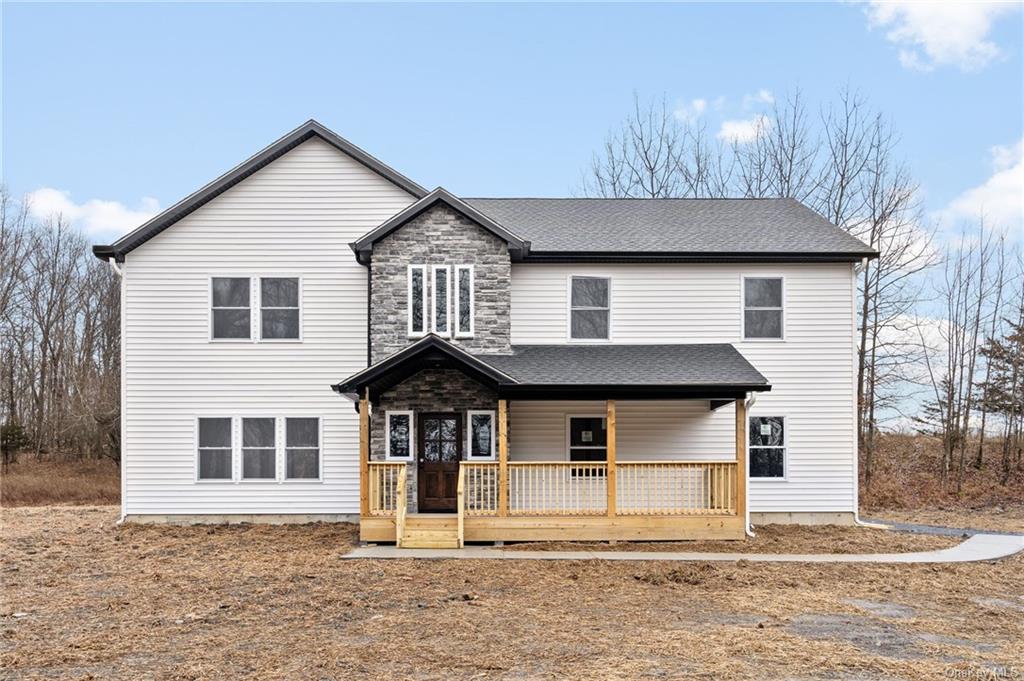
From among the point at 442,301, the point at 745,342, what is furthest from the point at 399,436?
the point at 745,342

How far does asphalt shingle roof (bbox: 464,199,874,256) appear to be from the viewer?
1648 cm

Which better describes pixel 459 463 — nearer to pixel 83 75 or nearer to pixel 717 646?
pixel 717 646

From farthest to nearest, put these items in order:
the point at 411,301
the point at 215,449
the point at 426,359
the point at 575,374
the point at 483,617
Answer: the point at 215,449 → the point at 411,301 → the point at 575,374 → the point at 426,359 → the point at 483,617

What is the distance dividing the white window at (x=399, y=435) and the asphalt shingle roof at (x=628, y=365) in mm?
1866

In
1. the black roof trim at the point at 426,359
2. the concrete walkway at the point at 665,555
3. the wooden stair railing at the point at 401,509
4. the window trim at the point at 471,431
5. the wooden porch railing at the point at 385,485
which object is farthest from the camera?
the window trim at the point at 471,431

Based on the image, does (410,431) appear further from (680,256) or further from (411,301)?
(680,256)

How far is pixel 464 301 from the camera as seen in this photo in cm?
1555

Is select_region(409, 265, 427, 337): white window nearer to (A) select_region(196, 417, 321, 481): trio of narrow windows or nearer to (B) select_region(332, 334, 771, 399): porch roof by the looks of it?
(B) select_region(332, 334, 771, 399): porch roof

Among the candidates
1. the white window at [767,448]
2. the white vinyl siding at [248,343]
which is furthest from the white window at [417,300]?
the white window at [767,448]

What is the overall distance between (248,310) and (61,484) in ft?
45.7

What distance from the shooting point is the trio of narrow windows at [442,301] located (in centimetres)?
1540

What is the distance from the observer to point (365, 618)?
880cm

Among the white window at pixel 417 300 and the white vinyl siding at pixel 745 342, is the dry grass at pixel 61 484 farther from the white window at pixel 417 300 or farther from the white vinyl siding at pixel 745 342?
the white vinyl siding at pixel 745 342

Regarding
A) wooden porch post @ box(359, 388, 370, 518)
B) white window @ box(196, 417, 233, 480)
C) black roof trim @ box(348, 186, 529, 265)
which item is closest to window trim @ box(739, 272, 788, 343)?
black roof trim @ box(348, 186, 529, 265)
